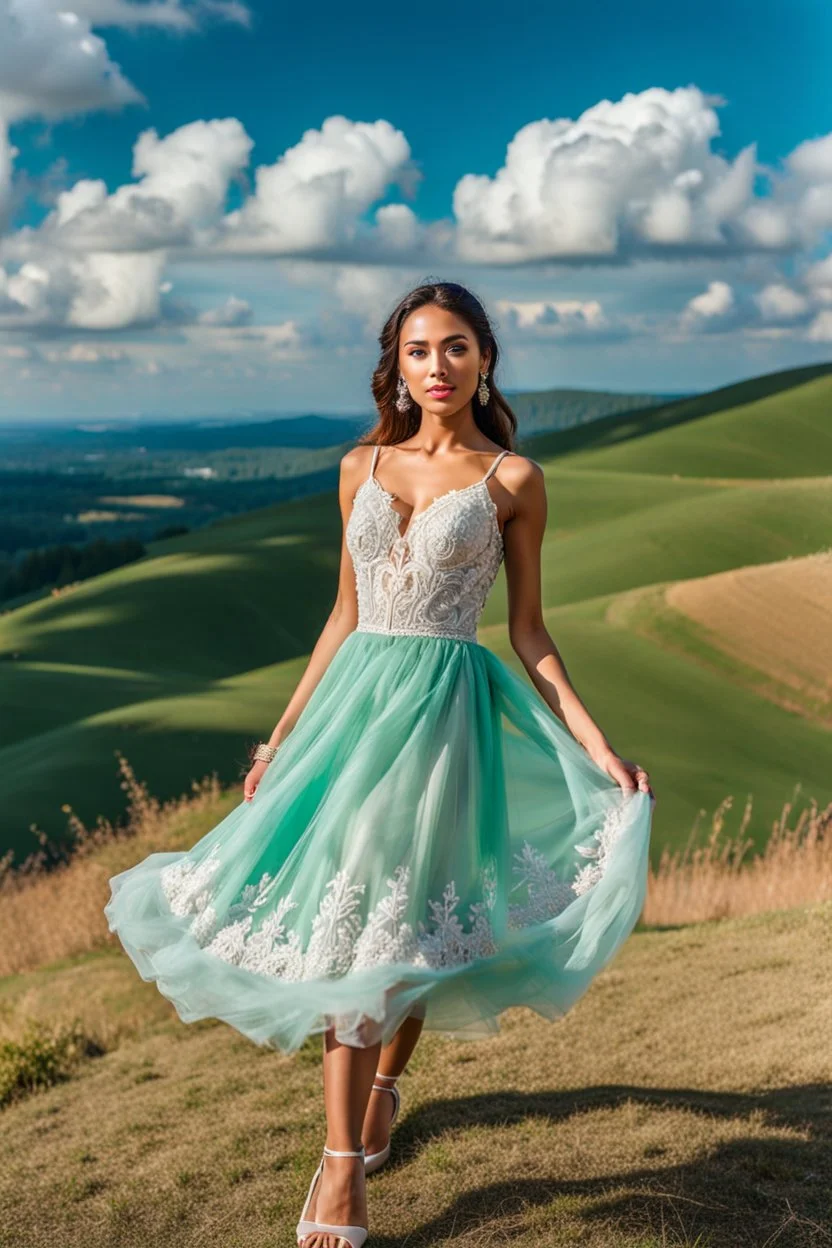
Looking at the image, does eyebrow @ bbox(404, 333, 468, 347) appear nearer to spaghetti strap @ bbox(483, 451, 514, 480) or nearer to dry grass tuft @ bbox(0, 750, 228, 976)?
spaghetti strap @ bbox(483, 451, 514, 480)

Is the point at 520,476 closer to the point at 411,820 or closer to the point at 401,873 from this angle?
the point at 411,820

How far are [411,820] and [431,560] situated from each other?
913 millimetres

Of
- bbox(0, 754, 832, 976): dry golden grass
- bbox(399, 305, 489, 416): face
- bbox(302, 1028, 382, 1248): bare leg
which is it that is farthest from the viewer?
bbox(0, 754, 832, 976): dry golden grass

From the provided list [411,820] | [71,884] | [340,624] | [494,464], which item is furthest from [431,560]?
[71,884]

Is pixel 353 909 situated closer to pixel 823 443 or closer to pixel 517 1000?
pixel 517 1000

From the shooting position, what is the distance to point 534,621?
15.1ft

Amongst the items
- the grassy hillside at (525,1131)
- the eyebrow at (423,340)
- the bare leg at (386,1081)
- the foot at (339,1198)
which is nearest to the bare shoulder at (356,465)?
the eyebrow at (423,340)

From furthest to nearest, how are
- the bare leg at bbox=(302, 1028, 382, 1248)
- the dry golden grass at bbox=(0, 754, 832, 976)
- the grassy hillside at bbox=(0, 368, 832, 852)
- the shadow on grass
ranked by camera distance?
the grassy hillside at bbox=(0, 368, 832, 852), the dry golden grass at bbox=(0, 754, 832, 976), the shadow on grass, the bare leg at bbox=(302, 1028, 382, 1248)

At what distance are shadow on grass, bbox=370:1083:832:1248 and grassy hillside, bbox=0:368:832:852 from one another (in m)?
5.29

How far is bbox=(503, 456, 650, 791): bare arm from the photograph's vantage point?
444 cm

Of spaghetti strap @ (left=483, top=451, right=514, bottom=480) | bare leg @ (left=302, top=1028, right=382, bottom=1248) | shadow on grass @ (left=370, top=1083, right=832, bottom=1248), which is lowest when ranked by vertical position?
shadow on grass @ (left=370, top=1083, right=832, bottom=1248)

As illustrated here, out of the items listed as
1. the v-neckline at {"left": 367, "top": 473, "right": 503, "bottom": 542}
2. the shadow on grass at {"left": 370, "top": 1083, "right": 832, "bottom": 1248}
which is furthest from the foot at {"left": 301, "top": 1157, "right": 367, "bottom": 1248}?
the v-neckline at {"left": 367, "top": 473, "right": 503, "bottom": 542}

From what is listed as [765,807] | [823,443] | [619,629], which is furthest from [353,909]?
[823,443]

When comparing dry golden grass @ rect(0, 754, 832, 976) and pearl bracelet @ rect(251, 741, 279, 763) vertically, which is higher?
pearl bracelet @ rect(251, 741, 279, 763)
